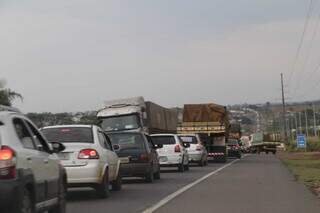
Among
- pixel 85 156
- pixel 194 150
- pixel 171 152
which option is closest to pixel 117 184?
pixel 85 156

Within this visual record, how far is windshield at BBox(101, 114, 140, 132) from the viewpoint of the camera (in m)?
35.9

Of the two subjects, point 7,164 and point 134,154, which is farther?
point 134,154

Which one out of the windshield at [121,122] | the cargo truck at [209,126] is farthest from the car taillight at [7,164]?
the cargo truck at [209,126]

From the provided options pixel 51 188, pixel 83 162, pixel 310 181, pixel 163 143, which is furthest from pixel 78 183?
pixel 163 143

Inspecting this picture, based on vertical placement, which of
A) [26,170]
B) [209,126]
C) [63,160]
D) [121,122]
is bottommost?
[26,170]

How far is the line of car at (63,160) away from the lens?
8.64m

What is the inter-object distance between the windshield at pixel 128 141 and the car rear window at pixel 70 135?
16.6ft

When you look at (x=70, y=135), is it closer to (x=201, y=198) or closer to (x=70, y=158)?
(x=70, y=158)

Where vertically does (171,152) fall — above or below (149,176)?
above

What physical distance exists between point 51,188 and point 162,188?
9.24 meters

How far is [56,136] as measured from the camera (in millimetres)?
15922

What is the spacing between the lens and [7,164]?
846 centimetres

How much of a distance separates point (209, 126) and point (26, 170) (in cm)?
3584

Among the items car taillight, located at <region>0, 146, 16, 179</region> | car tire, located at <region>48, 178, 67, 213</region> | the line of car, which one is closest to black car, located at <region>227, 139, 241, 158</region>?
the line of car
